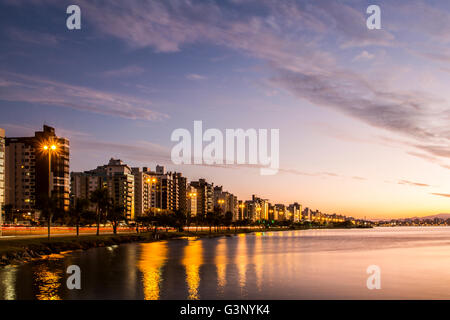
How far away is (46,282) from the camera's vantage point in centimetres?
4681

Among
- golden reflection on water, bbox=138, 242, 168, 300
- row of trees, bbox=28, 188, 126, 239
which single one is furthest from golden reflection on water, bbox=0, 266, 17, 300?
Result: row of trees, bbox=28, 188, 126, 239

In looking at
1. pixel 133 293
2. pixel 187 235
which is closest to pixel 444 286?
pixel 133 293

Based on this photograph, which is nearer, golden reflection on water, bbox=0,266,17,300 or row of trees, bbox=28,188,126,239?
golden reflection on water, bbox=0,266,17,300

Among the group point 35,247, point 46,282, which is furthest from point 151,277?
point 35,247

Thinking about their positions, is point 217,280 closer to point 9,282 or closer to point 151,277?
point 151,277

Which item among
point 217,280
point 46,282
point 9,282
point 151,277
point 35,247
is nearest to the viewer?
point 9,282

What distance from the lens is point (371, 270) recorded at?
67625 millimetres

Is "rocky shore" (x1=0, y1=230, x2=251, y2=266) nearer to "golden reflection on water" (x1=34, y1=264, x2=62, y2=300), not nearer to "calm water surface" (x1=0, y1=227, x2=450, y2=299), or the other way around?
"calm water surface" (x1=0, y1=227, x2=450, y2=299)

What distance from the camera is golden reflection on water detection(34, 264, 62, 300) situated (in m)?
39.3

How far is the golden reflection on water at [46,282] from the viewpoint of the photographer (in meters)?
39.3

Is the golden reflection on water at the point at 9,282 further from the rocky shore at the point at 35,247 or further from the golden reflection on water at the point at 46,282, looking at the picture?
the rocky shore at the point at 35,247

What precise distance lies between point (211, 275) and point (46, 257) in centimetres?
2965

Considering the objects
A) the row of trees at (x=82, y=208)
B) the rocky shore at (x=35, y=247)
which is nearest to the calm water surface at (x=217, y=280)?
the rocky shore at (x=35, y=247)
